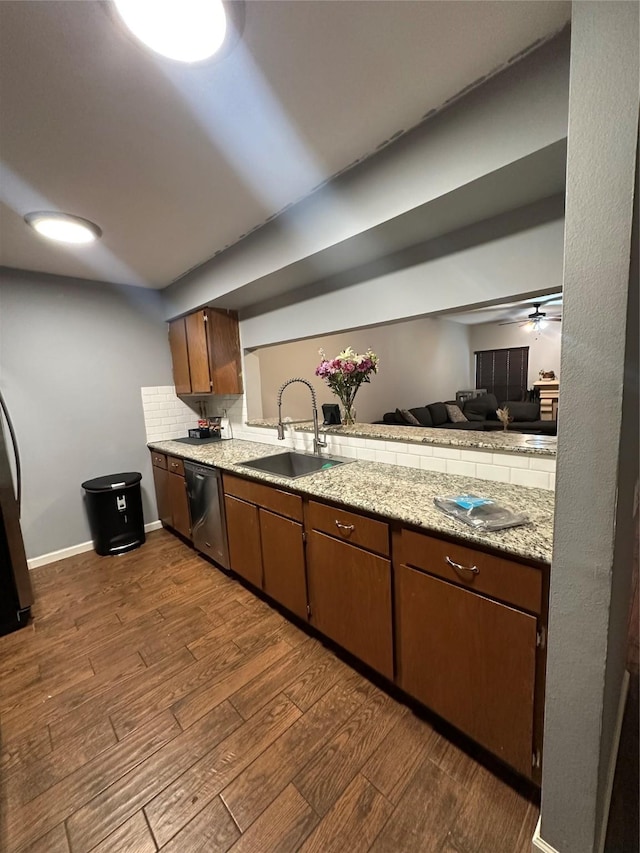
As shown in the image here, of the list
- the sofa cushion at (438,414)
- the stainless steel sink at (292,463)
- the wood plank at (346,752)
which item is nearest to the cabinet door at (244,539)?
the stainless steel sink at (292,463)

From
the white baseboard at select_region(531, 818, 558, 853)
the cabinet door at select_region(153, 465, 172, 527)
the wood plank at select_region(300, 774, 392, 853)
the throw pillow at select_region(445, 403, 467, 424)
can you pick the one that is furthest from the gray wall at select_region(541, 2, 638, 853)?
the throw pillow at select_region(445, 403, 467, 424)

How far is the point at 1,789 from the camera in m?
1.24

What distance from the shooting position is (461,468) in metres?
1.82

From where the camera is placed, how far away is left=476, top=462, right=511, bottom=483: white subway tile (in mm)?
1658

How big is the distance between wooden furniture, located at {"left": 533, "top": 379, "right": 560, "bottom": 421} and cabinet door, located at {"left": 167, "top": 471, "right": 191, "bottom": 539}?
244 inches

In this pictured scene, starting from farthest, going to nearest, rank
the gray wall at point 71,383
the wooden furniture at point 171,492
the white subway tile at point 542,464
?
the wooden furniture at point 171,492 → the gray wall at point 71,383 → the white subway tile at point 542,464

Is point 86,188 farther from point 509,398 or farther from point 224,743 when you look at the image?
point 509,398

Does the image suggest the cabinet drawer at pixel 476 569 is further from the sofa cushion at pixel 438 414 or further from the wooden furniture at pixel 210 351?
the sofa cushion at pixel 438 414

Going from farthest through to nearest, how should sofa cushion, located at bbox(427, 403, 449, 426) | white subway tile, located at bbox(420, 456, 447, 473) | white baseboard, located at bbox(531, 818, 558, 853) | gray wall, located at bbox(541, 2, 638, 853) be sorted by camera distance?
sofa cushion, located at bbox(427, 403, 449, 426), white subway tile, located at bbox(420, 456, 447, 473), white baseboard, located at bbox(531, 818, 558, 853), gray wall, located at bbox(541, 2, 638, 853)

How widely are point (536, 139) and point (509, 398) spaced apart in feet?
24.4

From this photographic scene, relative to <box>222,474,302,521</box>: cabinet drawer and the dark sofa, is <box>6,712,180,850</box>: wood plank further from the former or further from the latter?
the dark sofa

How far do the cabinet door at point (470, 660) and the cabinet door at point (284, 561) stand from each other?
→ 2.01ft

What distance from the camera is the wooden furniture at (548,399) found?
6215 mm

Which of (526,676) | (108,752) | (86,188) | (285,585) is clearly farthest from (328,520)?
(86,188)
